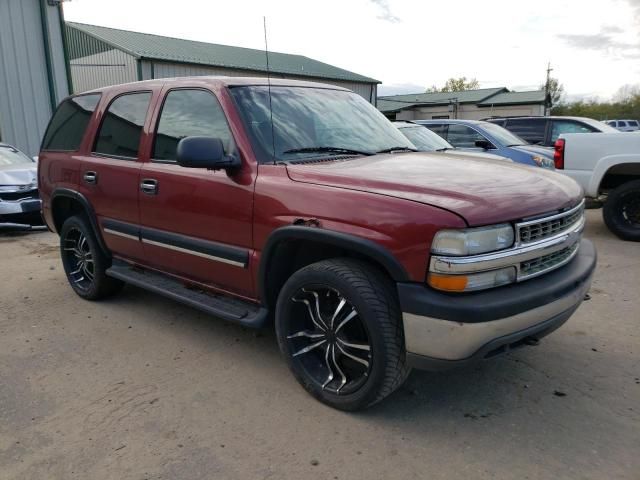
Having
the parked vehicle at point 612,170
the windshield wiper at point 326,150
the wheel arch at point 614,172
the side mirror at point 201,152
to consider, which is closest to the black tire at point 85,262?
the side mirror at point 201,152

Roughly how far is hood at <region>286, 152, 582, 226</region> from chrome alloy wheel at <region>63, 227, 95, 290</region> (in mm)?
2620

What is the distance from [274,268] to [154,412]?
105 centimetres

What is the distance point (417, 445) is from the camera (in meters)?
2.59

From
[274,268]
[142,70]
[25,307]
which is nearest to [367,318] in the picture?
[274,268]

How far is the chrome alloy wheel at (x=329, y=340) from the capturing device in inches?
109

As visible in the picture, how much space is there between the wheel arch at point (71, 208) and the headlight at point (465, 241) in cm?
316

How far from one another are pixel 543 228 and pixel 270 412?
5.81ft

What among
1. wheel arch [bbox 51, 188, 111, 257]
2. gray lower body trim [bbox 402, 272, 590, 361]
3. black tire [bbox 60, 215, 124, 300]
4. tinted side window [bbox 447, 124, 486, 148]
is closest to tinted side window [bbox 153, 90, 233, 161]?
wheel arch [bbox 51, 188, 111, 257]

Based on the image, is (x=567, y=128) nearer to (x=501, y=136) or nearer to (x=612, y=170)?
(x=501, y=136)

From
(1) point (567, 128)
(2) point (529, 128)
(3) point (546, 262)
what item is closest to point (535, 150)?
(1) point (567, 128)

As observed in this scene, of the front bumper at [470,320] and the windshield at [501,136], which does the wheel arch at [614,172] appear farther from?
the front bumper at [470,320]

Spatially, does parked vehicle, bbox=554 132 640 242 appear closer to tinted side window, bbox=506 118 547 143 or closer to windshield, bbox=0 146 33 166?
tinted side window, bbox=506 118 547 143

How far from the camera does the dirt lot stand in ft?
8.05

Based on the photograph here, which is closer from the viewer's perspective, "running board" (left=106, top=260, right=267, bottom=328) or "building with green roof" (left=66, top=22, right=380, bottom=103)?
"running board" (left=106, top=260, right=267, bottom=328)
